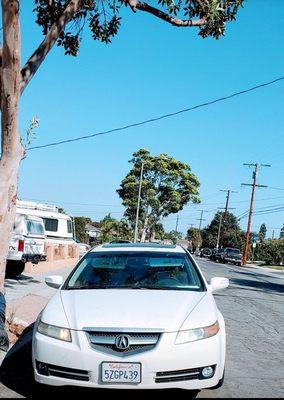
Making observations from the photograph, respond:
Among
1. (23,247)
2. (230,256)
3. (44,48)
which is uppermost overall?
(44,48)

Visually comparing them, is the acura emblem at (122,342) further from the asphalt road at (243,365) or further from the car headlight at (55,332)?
the asphalt road at (243,365)

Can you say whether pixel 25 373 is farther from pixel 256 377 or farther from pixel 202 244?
pixel 202 244

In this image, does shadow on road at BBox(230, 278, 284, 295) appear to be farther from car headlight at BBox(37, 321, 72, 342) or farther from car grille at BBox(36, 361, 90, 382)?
car grille at BBox(36, 361, 90, 382)

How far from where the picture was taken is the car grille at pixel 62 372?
4168 mm

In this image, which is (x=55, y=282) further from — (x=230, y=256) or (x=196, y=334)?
(x=230, y=256)

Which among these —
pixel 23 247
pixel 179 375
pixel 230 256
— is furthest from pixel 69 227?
pixel 230 256

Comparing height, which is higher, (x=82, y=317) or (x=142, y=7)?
(x=142, y=7)

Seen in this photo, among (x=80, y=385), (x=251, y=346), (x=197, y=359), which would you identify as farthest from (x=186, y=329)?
(x=251, y=346)

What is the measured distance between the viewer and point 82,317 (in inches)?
174

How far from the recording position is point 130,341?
13.7 feet

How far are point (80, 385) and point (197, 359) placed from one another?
1023 mm

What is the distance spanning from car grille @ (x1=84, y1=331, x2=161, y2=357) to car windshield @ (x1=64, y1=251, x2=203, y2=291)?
1128mm

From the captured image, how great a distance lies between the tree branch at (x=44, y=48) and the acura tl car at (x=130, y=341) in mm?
3409

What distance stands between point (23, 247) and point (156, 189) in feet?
133
